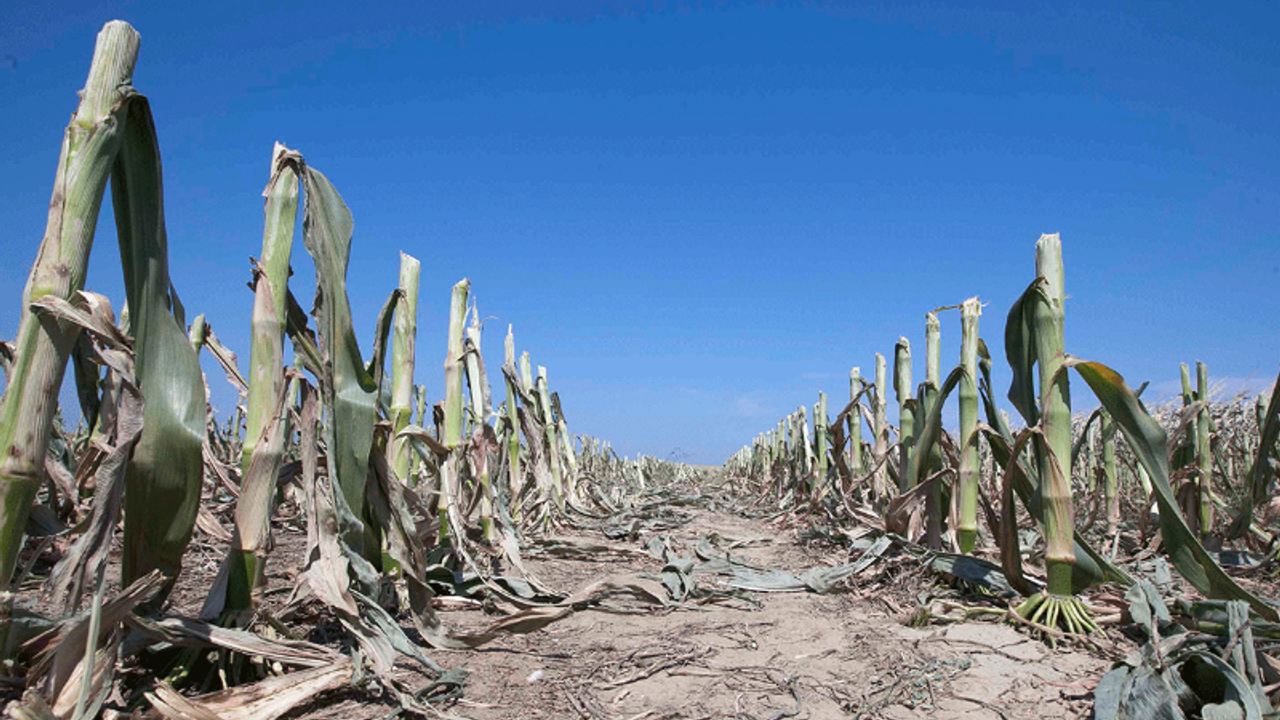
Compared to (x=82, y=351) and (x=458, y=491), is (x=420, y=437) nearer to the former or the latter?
(x=458, y=491)

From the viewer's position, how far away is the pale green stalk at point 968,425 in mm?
4566

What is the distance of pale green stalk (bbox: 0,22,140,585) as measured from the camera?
1.79 metres

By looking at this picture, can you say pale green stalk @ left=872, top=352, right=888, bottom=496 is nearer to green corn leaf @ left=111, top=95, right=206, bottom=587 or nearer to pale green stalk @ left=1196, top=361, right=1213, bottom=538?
pale green stalk @ left=1196, top=361, right=1213, bottom=538

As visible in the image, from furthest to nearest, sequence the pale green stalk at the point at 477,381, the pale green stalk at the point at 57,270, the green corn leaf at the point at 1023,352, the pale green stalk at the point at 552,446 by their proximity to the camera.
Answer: the pale green stalk at the point at 552,446 → the pale green stalk at the point at 477,381 → the green corn leaf at the point at 1023,352 → the pale green stalk at the point at 57,270

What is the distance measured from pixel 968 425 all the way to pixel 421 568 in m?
3.25

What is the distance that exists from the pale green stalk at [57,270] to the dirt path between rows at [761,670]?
1127 millimetres

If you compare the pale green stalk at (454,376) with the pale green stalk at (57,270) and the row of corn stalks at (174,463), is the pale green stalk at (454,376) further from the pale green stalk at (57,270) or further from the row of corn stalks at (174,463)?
the pale green stalk at (57,270)

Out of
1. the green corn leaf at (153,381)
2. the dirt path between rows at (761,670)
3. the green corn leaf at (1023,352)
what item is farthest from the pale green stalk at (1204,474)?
the green corn leaf at (153,381)

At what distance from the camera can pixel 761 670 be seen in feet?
10.6

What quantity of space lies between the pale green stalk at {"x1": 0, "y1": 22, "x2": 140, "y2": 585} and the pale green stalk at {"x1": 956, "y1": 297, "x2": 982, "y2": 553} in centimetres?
426

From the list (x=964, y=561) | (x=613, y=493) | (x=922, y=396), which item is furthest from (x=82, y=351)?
(x=613, y=493)

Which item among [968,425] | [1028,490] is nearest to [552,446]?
[968,425]

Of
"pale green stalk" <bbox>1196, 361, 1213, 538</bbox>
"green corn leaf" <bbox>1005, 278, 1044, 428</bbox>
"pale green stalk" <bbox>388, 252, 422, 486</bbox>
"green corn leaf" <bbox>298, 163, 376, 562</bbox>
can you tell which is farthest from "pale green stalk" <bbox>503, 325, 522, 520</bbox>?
"pale green stalk" <bbox>1196, 361, 1213, 538</bbox>

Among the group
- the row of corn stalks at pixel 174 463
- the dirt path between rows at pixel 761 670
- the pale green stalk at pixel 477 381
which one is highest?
the pale green stalk at pixel 477 381
